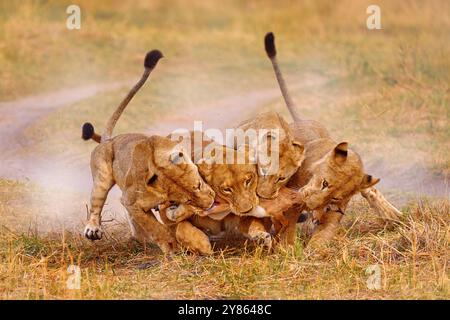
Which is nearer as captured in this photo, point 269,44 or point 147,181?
point 147,181

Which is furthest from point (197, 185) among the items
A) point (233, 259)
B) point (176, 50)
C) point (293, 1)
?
point (293, 1)

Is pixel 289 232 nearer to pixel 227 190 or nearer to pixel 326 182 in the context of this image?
pixel 326 182

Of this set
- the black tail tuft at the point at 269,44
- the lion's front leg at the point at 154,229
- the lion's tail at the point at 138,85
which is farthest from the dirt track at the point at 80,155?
the black tail tuft at the point at 269,44

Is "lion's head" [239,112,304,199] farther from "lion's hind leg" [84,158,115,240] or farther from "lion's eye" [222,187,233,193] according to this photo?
"lion's hind leg" [84,158,115,240]

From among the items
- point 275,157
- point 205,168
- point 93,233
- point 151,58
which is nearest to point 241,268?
point 205,168

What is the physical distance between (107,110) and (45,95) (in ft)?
5.11

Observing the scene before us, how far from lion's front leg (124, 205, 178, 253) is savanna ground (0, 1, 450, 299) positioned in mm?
151

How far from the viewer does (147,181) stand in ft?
24.8

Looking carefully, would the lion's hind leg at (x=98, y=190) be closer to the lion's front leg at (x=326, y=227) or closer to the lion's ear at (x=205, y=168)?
the lion's ear at (x=205, y=168)

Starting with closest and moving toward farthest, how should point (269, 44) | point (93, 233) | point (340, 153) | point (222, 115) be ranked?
1. point (340, 153)
2. point (93, 233)
3. point (269, 44)
4. point (222, 115)

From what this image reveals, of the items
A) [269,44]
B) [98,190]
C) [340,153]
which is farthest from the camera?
[269,44]

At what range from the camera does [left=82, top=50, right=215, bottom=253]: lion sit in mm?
7430

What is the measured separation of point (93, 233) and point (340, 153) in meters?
1.84

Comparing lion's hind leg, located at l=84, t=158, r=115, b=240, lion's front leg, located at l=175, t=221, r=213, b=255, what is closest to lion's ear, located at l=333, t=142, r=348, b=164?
lion's front leg, located at l=175, t=221, r=213, b=255
